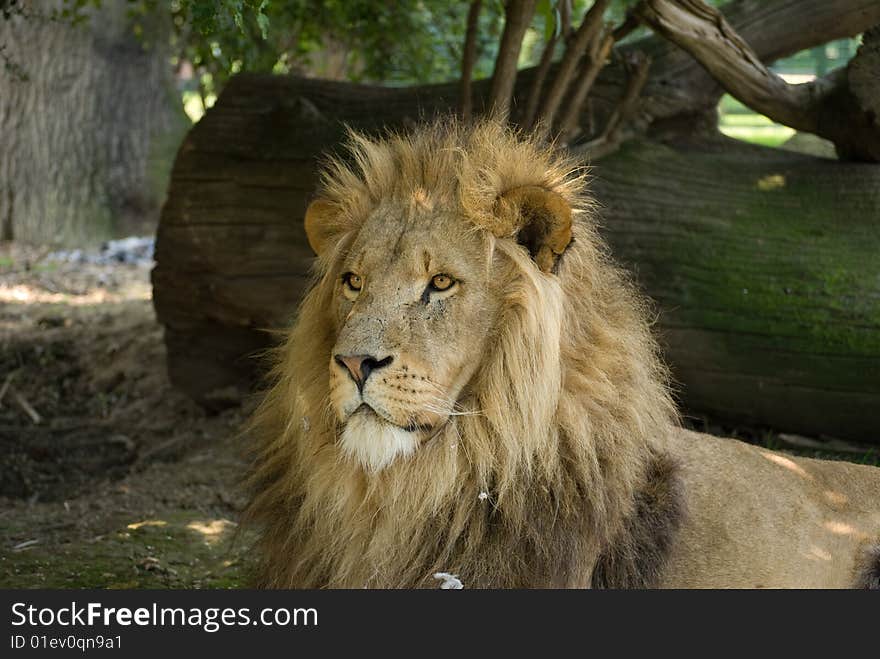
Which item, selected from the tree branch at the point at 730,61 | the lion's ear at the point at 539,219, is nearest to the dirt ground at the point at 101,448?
the lion's ear at the point at 539,219

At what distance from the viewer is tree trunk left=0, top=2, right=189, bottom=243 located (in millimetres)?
8984

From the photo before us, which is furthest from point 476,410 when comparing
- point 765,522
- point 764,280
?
point 764,280

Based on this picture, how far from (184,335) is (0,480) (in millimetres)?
1200

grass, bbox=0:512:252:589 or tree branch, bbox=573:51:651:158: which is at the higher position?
tree branch, bbox=573:51:651:158

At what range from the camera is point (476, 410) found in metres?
2.75

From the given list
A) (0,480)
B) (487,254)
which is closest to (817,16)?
(487,254)

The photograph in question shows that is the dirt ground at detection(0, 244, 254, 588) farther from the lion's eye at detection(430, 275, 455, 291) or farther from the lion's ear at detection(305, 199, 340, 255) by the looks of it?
the lion's eye at detection(430, 275, 455, 291)

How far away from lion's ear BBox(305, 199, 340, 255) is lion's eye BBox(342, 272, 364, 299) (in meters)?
0.25

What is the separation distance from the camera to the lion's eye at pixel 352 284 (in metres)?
2.86

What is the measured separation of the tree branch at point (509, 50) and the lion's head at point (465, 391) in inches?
63.0

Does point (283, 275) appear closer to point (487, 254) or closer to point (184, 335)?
point (184, 335)

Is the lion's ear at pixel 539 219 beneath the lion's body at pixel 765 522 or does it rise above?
above

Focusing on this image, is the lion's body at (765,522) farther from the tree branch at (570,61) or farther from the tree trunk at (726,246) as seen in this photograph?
the tree branch at (570,61)

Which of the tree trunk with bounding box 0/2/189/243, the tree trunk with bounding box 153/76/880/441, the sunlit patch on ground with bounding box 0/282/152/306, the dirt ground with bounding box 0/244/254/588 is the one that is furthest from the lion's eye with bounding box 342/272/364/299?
the tree trunk with bounding box 0/2/189/243
